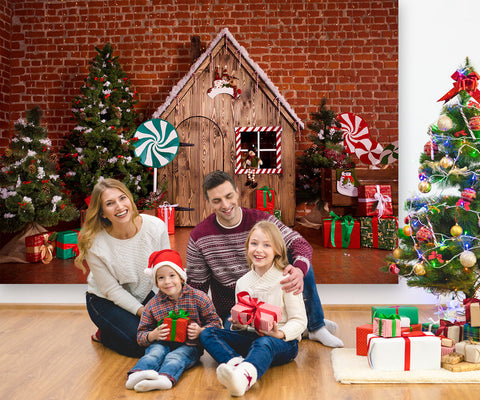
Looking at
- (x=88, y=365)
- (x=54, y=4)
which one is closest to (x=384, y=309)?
(x=88, y=365)

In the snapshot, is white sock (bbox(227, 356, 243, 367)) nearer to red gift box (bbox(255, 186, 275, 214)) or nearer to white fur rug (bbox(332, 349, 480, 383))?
white fur rug (bbox(332, 349, 480, 383))

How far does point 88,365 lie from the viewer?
290 centimetres

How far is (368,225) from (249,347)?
2.18 metres

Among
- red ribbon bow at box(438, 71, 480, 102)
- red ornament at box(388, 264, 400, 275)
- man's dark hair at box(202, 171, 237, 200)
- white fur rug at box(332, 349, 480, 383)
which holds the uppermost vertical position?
red ribbon bow at box(438, 71, 480, 102)

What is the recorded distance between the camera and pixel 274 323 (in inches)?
106

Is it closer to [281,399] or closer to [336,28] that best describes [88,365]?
[281,399]

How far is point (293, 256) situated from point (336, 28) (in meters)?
2.37

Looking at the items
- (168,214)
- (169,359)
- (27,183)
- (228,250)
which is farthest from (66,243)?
(169,359)

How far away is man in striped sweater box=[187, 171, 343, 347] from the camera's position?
303 centimetres

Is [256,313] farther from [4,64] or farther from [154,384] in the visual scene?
[4,64]

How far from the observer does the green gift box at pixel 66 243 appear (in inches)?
182

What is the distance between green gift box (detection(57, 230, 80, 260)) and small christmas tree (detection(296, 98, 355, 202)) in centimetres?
195

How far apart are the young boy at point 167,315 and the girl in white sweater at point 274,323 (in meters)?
0.12

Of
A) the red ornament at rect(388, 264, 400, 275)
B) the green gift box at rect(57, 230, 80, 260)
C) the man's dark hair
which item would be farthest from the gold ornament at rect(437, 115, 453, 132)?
the green gift box at rect(57, 230, 80, 260)
